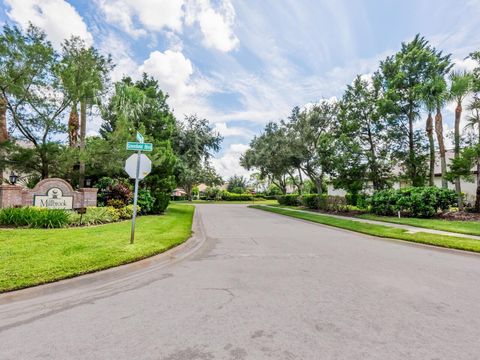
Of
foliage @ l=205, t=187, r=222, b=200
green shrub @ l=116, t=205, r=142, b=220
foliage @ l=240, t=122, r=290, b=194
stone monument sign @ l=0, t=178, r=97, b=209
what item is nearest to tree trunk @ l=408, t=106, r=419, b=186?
foliage @ l=240, t=122, r=290, b=194

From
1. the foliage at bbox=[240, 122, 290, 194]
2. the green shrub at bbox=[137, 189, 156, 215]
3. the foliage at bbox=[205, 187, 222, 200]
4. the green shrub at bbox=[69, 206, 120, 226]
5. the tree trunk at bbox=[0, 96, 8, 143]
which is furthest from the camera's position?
the foliage at bbox=[205, 187, 222, 200]

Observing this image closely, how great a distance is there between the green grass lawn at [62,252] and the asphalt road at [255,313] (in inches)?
16.3

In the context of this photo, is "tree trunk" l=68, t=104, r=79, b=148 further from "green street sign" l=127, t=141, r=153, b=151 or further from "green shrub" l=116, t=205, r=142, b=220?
"green street sign" l=127, t=141, r=153, b=151

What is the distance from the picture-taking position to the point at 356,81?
808 inches

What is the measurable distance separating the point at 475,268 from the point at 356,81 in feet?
59.1

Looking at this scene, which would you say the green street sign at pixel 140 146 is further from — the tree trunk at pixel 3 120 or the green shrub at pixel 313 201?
the green shrub at pixel 313 201

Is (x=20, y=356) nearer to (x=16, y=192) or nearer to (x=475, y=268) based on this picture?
(x=475, y=268)

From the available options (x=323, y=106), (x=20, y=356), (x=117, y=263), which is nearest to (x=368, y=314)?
(x=20, y=356)

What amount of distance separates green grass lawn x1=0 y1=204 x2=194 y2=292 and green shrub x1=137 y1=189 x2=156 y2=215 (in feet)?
24.8

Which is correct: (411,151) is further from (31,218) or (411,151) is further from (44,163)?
(44,163)

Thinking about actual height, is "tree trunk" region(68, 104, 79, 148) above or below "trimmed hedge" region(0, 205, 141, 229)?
above

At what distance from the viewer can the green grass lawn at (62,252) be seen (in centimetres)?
475

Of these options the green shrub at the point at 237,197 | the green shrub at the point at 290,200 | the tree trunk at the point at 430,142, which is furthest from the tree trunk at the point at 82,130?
the green shrub at the point at 237,197

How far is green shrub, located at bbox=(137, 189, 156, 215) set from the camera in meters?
16.6
